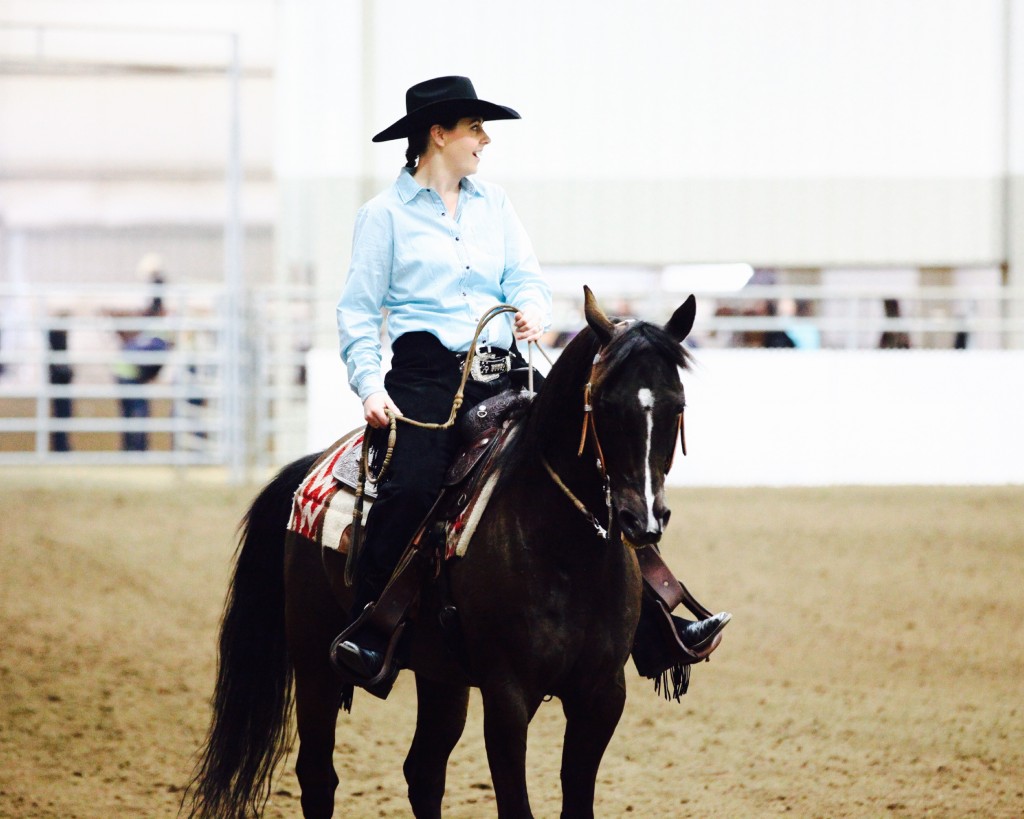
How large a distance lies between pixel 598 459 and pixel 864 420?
1015 cm

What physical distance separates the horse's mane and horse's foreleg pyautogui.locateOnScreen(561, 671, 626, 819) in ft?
1.66

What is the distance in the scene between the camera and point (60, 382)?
542 inches

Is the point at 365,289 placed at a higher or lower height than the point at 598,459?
higher

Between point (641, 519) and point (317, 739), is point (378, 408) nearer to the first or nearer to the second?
point (641, 519)

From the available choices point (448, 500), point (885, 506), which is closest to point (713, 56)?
point (885, 506)

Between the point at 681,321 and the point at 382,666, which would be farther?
the point at 382,666

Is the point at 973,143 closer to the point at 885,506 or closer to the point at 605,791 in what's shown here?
the point at 885,506

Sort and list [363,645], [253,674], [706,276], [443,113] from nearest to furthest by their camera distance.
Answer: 1. [363,645]
2. [443,113]
3. [253,674]
4. [706,276]

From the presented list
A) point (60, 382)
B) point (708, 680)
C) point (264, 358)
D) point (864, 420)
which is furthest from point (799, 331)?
point (60, 382)

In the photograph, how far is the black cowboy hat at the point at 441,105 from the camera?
10.0 ft

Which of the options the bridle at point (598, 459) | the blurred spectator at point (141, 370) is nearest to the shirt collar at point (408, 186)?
the bridle at point (598, 459)

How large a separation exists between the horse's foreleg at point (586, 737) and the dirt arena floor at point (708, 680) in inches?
47.8

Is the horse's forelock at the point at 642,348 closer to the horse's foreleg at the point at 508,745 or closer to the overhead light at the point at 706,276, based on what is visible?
the horse's foreleg at the point at 508,745

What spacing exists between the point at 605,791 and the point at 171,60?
14.6 metres
